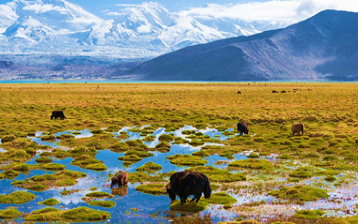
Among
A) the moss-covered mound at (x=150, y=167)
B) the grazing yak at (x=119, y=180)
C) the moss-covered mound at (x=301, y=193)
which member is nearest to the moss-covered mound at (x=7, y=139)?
the moss-covered mound at (x=150, y=167)

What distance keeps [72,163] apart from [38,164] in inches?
76.0

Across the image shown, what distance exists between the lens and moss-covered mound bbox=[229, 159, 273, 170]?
22516mm

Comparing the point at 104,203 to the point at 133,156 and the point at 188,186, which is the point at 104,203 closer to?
the point at 188,186

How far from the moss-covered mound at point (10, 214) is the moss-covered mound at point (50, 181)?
→ 3.49 metres

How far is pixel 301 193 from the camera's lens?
16.9 metres

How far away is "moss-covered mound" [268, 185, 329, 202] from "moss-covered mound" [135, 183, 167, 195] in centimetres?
471

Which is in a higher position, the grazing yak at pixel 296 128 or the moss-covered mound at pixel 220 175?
the grazing yak at pixel 296 128

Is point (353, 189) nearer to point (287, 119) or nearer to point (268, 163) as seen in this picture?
point (268, 163)

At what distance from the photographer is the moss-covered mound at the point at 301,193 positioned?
54.6 feet

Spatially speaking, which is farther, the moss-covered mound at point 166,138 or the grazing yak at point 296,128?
the grazing yak at point 296,128

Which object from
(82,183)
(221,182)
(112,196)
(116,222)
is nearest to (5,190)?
(82,183)

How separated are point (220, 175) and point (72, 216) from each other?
28.1ft

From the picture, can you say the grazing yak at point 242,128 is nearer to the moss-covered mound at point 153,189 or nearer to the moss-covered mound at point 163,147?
the moss-covered mound at point 163,147

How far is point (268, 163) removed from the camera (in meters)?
23.4
